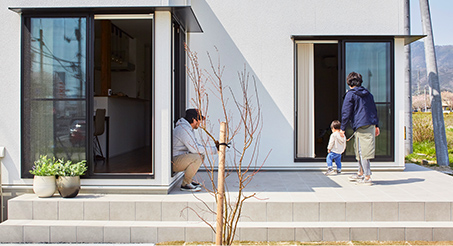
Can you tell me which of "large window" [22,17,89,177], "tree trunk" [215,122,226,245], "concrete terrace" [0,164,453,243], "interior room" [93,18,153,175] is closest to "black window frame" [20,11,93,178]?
"large window" [22,17,89,177]

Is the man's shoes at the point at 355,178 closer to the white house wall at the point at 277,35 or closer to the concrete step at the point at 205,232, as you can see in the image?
the white house wall at the point at 277,35

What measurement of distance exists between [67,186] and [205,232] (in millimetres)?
1650

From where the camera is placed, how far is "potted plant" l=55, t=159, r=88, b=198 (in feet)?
14.8

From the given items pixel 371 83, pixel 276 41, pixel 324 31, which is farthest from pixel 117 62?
pixel 371 83

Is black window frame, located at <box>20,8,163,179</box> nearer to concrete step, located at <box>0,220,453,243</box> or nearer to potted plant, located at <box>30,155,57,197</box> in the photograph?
potted plant, located at <box>30,155,57,197</box>

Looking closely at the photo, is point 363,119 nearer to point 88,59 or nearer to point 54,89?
point 88,59

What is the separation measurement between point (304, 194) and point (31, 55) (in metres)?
3.65

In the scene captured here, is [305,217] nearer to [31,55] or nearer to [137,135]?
[31,55]

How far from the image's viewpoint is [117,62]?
9.57 metres

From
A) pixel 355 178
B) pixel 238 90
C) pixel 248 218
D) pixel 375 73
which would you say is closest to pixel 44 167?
pixel 248 218

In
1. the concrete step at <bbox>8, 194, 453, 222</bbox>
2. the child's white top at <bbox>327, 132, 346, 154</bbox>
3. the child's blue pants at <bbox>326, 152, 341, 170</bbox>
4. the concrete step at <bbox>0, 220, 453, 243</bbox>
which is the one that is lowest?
the concrete step at <bbox>0, 220, 453, 243</bbox>

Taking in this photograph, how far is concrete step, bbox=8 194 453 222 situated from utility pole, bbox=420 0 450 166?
4354 mm

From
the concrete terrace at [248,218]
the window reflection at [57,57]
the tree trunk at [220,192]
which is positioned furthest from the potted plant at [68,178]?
the tree trunk at [220,192]

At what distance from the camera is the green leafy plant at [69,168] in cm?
455
